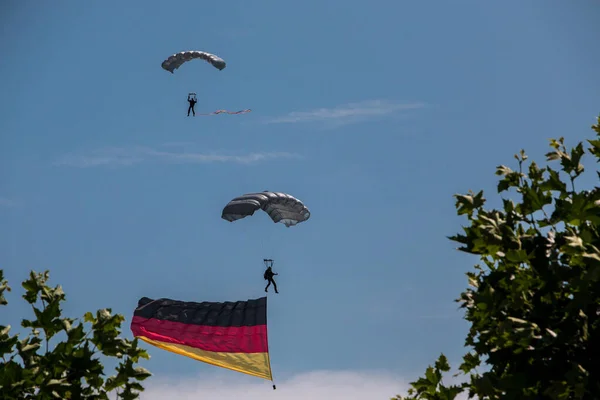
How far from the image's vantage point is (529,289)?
16312mm

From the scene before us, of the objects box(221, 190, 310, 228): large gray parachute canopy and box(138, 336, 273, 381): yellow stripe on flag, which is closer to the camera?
box(221, 190, 310, 228): large gray parachute canopy

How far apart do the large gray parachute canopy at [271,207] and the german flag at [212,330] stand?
8.38 meters

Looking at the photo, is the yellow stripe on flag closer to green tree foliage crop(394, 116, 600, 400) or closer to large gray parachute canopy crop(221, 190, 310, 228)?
large gray parachute canopy crop(221, 190, 310, 228)

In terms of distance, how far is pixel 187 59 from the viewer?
79812 mm

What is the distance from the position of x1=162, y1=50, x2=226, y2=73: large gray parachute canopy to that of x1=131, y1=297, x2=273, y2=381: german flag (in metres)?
19.6

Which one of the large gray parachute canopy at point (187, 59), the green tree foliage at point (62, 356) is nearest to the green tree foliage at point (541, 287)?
the green tree foliage at point (62, 356)

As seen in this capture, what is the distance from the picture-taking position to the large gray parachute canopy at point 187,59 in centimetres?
7862

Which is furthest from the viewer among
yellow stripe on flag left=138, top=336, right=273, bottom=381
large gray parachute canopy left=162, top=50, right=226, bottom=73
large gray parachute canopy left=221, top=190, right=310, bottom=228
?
large gray parachute canopy left=162, top=50, right=226, bottom=73

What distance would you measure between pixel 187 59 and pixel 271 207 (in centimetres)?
1914

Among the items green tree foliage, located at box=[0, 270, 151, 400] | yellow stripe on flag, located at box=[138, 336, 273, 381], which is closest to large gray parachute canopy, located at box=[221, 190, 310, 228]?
yellow stripe on flag, located at box=[138, 336, 273, 381]

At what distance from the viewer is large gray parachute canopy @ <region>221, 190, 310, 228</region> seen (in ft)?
210

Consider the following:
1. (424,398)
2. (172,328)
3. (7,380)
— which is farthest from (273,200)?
(7,380)

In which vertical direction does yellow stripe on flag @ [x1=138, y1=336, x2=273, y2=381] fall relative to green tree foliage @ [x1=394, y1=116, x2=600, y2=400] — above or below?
above

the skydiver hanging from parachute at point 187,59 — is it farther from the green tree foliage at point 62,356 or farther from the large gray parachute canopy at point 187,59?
the green tree foliage at point 62,356
